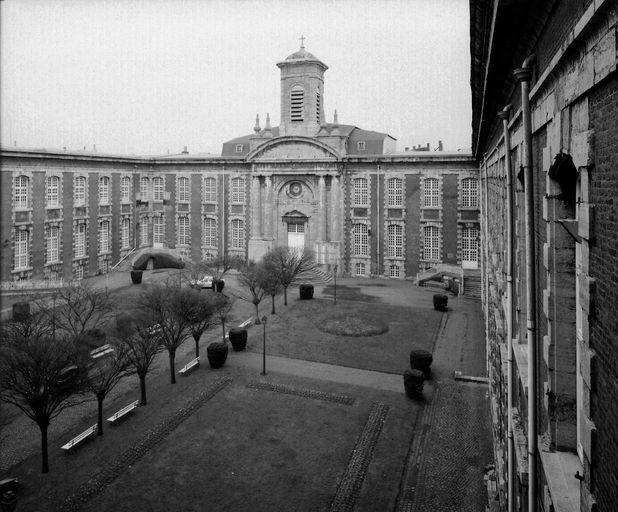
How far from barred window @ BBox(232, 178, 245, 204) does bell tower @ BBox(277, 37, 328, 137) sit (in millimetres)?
5708

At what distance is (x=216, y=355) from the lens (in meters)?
22.5

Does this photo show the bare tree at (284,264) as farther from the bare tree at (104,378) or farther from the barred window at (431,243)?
the bare tree at (104,378)

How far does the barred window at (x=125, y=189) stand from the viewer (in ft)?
149

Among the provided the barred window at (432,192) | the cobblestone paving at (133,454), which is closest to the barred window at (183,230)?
the barred window at (432,192)

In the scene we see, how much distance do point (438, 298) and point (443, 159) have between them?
43.1 ft

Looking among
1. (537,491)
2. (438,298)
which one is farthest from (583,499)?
(438,298)

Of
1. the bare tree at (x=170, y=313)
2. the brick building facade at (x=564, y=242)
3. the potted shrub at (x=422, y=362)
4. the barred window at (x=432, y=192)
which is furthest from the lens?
the barred window at (x=432, y=192)

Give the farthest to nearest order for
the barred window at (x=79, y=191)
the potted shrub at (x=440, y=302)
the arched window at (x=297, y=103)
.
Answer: the arched window at (x=297, y=103)
the barred window at (x=79, y=191)
the potted shrub at (x=440, y=302)

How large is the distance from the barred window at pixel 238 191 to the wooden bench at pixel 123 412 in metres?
29.5

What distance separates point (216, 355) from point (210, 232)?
87.8 feet

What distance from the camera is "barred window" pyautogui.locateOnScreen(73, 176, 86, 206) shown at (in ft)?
132

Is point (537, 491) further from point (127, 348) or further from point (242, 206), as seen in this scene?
point (242, 206)

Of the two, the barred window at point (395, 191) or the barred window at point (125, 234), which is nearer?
the barred window at point (395, 191)

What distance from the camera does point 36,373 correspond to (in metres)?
14.6
